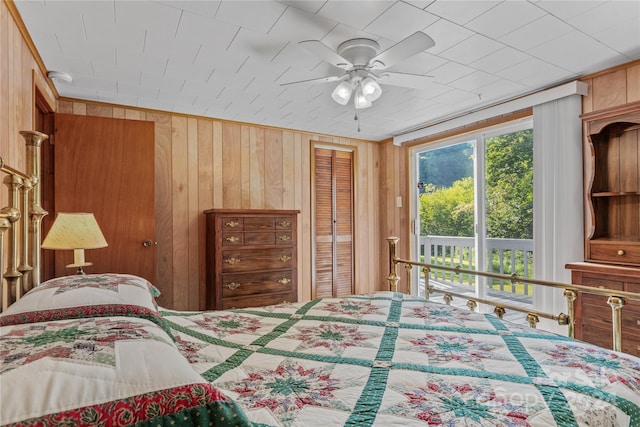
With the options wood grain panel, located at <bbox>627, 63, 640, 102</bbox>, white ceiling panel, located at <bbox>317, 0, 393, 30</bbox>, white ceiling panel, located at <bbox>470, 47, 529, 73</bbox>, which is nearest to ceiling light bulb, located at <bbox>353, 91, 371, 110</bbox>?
white ceiling panel, located at <bbox>317, 0, 393, 30</bbox>

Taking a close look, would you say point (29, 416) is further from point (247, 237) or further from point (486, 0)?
point (247, 237)

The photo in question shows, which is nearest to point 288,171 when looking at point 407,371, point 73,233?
point 73,233

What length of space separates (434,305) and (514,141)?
2.24 meters

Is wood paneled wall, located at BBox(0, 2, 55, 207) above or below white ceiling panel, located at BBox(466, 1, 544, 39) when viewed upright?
below

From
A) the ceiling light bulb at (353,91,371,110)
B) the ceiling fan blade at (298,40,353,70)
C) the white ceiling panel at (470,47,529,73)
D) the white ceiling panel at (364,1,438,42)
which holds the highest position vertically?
the white ceiling panel at (364,1,438,42)

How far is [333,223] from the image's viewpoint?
4695mm

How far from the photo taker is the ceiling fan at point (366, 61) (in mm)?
1903

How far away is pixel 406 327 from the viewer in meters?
1.67

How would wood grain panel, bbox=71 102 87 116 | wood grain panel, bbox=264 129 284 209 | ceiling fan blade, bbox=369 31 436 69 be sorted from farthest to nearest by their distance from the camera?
wood grain panel, bbox=264 129 284 209 → wood grain panel, bbox=71 102 87 116 → ceiling fan blade, bbox=369 31 436 69

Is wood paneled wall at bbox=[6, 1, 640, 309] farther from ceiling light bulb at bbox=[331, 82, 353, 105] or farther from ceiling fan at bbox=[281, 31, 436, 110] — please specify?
ceiling light bulb at bbox=[331, 82, 353, 105]

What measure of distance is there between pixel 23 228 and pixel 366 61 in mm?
2074

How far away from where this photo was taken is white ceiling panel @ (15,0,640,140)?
73.9 inches

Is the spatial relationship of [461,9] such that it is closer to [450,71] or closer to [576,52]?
[450,71]

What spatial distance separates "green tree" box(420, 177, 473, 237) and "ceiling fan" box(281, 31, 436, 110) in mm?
1771
